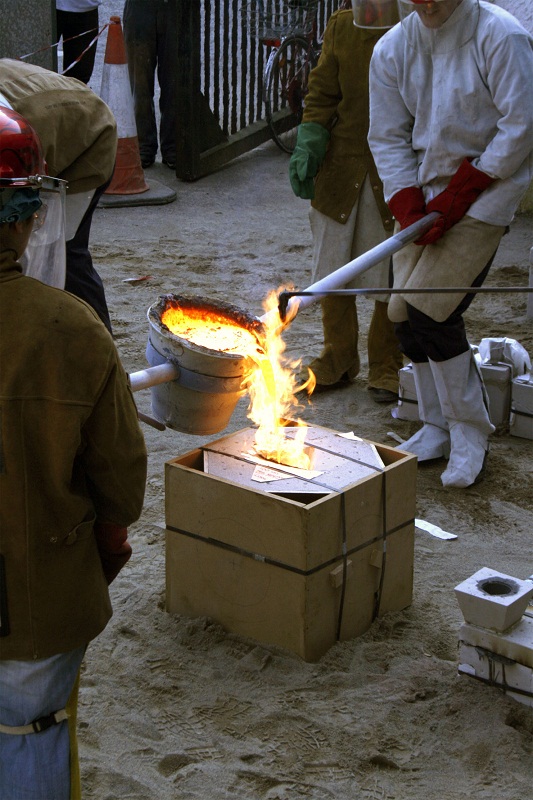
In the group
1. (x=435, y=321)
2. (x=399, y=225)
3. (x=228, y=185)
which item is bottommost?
(x=228, y=185)

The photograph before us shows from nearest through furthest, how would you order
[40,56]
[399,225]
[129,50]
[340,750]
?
[340,750], [399,225], [40,56], [129,50]

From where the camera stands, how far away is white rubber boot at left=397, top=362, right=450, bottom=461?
13.1ft

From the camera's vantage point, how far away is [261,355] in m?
2.62

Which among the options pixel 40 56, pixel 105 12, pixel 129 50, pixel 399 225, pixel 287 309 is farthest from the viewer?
pixel 105 12

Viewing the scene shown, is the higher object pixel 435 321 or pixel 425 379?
pixel 435 321

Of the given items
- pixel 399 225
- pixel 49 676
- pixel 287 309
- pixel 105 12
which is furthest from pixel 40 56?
pixel 105 12

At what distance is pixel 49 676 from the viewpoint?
5.96 ft

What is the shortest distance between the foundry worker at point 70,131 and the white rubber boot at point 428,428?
4.69ft

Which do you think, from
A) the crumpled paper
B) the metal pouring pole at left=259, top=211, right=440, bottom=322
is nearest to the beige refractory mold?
the metal pouring pole at left=259, top=211, right=440, bottom=322

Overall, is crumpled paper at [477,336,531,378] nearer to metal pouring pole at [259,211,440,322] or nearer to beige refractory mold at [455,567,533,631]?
metal pouring pole at [259,211,440,322]

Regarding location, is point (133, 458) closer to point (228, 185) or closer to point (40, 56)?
point (40, 56)

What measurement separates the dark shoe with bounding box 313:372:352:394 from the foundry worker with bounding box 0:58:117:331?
1.73 meters

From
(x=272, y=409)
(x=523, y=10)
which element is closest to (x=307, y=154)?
(x=272, y=409)

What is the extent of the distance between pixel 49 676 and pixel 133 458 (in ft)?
1.33
